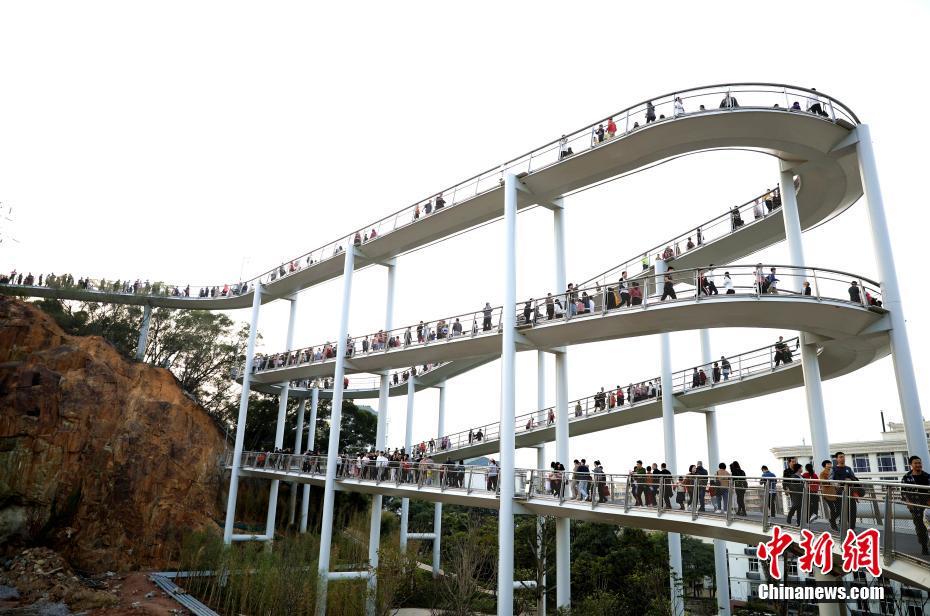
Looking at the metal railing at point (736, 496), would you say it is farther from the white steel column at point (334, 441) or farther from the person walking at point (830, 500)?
the white steel column at point (334, 441)

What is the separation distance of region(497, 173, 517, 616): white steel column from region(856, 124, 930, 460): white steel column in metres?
8.90

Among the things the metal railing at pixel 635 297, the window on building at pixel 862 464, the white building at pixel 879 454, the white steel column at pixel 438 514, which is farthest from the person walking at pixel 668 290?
the window on building at pixel 862 464

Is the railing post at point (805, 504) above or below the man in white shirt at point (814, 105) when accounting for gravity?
below

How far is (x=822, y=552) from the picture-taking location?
884cm

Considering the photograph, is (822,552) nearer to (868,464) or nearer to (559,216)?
(559,216)

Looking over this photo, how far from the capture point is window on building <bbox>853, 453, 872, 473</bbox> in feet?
137

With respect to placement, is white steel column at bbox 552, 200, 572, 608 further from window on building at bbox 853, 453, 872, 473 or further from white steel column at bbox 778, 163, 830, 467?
window on building at bbox 853, 453, 872, 473

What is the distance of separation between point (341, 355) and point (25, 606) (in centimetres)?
1239

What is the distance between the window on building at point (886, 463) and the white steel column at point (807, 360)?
3330 cm

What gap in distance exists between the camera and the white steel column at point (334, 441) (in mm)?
20066

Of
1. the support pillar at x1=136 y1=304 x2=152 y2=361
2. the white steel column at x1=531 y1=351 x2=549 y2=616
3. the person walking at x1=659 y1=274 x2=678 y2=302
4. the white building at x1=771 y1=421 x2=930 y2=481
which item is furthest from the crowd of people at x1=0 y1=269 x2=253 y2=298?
the white building at x1=771 y1=421 x2=930 y2=481

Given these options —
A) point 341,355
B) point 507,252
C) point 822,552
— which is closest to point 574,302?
point 507,252

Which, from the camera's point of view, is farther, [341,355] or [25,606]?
[341,355]

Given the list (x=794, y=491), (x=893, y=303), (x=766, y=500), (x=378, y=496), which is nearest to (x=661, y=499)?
(x=766, y=500)
